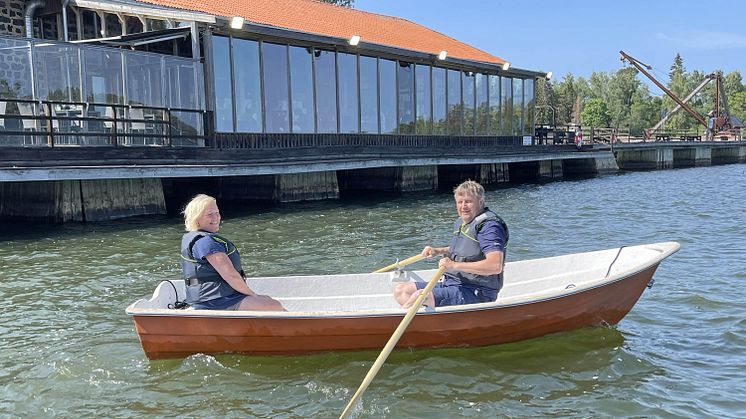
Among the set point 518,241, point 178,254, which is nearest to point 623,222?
point 518,241

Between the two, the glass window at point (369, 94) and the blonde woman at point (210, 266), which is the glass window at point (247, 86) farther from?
the blonde woman at point (210, 266)

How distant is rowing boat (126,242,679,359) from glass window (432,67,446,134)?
743 inches

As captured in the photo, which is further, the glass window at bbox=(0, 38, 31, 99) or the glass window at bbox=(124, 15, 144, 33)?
the glass window at bbox=(124, 15, 144, 33)

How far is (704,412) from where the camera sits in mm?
5328

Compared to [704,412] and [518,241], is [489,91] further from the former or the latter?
[704,412]

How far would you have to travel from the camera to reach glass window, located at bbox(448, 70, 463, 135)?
26.6 meters

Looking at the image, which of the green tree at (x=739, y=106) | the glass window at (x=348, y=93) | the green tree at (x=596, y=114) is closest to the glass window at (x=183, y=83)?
the glass window at (x=348, y=93)

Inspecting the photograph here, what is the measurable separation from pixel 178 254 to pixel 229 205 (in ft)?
24.8

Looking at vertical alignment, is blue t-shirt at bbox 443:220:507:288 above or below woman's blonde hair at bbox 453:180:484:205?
below

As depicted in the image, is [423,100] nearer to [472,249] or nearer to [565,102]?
[472,249]

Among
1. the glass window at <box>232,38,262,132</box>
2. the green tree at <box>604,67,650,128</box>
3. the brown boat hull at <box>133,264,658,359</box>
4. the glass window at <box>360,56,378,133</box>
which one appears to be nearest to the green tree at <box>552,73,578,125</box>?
the green tree at <box>604,67,650,128</box>

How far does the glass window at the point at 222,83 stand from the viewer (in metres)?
17.3

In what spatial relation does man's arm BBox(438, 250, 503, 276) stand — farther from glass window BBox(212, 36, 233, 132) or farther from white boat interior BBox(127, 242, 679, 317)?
glass window BBox(212, 36, 233, 132)

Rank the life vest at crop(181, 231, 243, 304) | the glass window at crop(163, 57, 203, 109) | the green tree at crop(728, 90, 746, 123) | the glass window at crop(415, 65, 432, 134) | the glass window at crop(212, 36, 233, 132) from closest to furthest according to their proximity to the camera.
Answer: the life vest at crop(181, 231, 243, 304)
the glass window at crop(163, 57, 203, 109)
the glass window at crop(212, 36, 233, 132)
the glass window at crop(415, 65, 432, 134)
the green tree at crop(728, 90, 746, 123)
